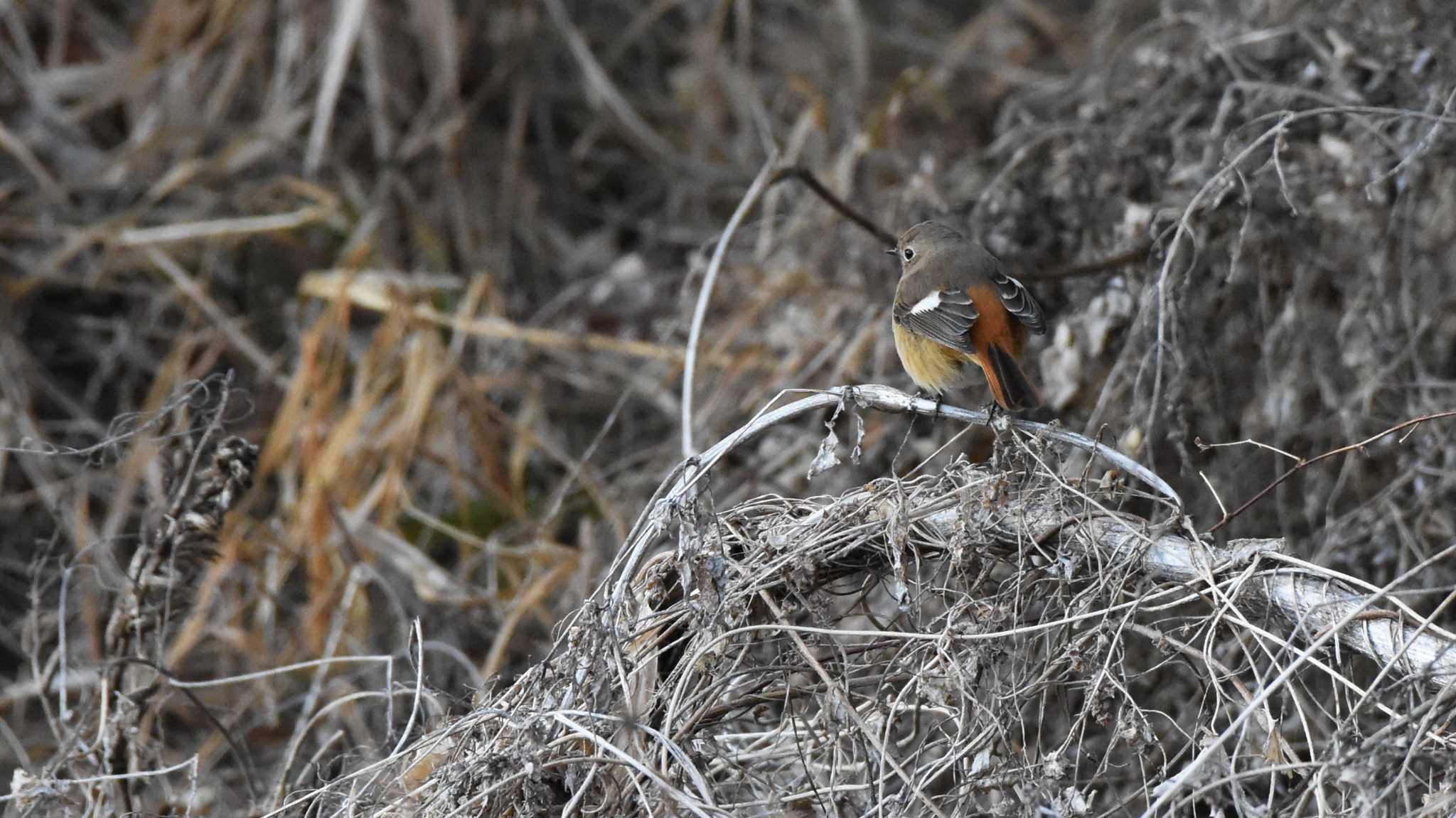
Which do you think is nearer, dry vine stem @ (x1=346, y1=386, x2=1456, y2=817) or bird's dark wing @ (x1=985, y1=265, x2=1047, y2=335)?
dry vine stem @ (x1=346, y1=386, x2=1456, y2=817)

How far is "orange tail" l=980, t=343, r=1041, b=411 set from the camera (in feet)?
10.1

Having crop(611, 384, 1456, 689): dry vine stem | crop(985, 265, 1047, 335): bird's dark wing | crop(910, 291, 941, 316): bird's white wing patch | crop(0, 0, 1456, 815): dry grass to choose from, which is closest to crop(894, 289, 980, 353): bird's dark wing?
crop(910, 291, 941, 316): bird's white wing patch

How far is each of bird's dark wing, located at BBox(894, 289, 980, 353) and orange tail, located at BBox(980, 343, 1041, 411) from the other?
0.24 ft

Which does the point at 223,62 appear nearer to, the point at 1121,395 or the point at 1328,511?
the point at 1121,395

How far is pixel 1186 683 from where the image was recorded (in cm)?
348

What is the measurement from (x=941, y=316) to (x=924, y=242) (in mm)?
492

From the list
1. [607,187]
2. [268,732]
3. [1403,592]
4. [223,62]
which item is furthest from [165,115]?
[1403,592]

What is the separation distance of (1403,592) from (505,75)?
206 inches

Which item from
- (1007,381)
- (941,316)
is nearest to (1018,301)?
(941,316)

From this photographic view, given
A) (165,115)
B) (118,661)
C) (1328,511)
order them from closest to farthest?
(118,661)
(1328,511)
(165,115)

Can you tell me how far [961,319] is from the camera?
3330mm

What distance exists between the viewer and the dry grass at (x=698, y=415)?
238 centimetres

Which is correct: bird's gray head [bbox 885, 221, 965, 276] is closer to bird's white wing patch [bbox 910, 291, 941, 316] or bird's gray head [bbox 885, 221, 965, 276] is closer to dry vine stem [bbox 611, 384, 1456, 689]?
bird's white wing patch [bbox 910, 291, 941, 316]

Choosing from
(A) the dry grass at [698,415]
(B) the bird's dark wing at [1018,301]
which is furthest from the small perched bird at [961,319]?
(A) the dry grass at [698,415]
